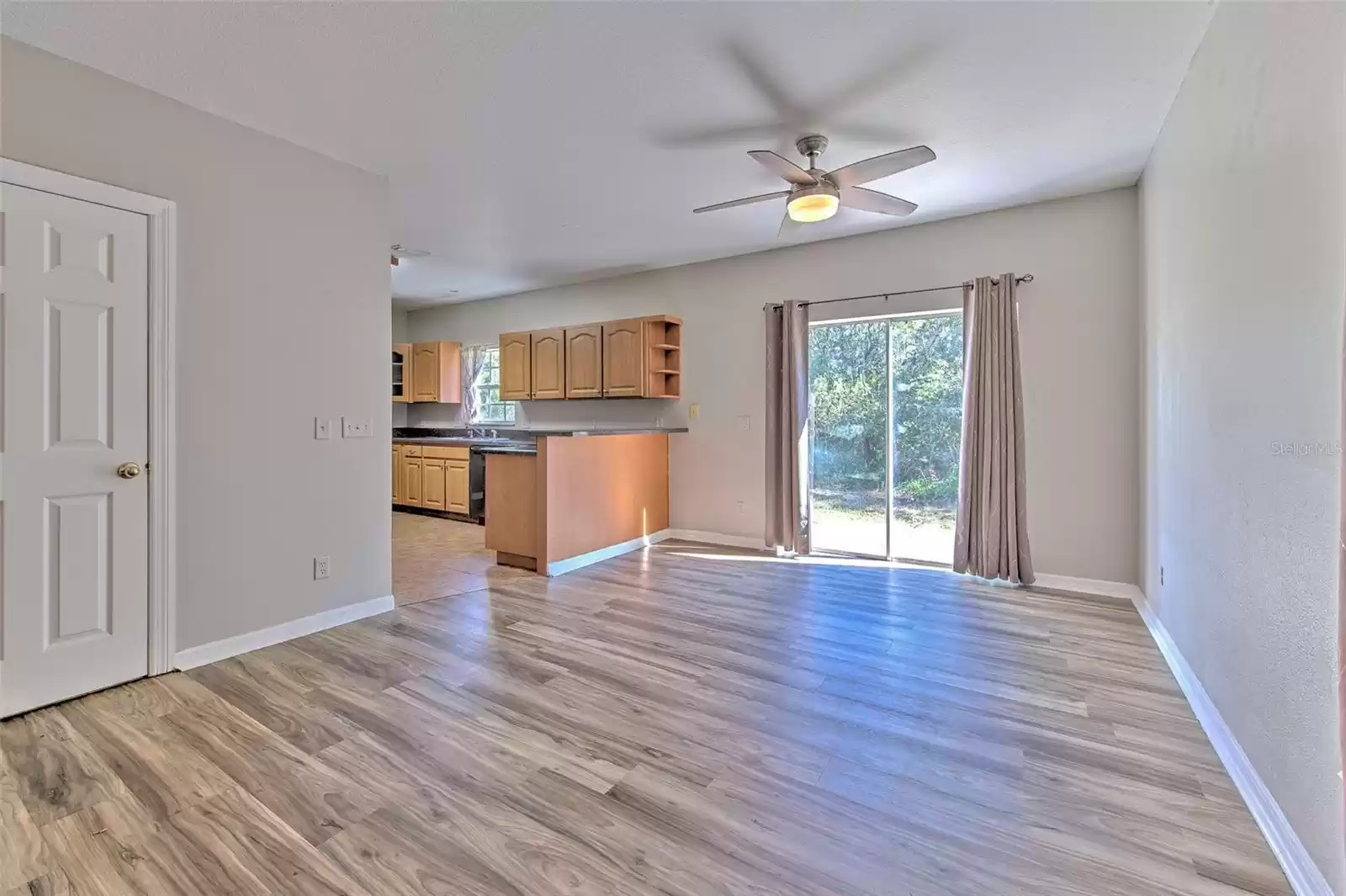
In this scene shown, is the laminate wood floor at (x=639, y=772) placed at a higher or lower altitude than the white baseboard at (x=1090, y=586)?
lower

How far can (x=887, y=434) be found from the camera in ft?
15.2

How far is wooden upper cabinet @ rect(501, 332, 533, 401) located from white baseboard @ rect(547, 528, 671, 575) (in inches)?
85.7

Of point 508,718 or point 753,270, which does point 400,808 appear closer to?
point 508,718

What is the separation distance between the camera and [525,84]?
2570mm

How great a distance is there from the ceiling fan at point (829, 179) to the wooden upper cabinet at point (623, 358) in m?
2.36

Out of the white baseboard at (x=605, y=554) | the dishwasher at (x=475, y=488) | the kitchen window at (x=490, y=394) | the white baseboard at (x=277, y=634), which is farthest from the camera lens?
the kitchen window at (x=490, y=394)

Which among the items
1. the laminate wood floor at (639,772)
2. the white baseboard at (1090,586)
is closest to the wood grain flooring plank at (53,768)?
the laminate wood floor at (639,772)

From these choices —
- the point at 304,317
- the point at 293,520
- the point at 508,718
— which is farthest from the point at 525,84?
the point at 508,718

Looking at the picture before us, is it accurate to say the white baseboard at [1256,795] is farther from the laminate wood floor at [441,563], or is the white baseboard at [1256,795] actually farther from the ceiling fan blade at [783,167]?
the laminate wood floor at [441,563]

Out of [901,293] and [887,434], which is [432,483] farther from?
[901,293]

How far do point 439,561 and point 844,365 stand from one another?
3690 mm

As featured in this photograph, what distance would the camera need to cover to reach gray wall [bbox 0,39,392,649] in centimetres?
244

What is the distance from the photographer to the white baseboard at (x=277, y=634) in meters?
2.69

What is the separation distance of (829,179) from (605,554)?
129 inches
